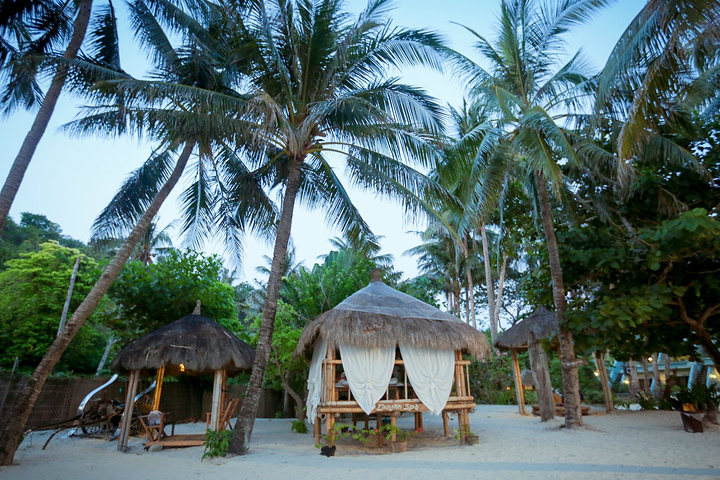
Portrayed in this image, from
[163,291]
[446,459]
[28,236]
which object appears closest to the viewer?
[446,459]

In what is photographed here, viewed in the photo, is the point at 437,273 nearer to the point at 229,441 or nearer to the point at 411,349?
the point at 411,349

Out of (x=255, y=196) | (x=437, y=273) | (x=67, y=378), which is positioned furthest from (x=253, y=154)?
(x=437, y=273)

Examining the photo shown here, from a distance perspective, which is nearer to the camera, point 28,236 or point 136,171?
point 136,171

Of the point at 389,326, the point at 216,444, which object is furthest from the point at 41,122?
the point at 389,326

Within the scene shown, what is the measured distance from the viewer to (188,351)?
907cm

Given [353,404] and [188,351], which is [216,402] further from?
[353,404]

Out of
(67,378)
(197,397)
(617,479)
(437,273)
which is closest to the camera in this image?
(617,479)

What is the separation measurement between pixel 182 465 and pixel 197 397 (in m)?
8.94

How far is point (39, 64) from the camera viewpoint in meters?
7.41

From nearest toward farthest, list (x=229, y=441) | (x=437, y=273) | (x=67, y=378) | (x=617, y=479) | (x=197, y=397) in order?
(x=617, y=479) → (x=229, y=441) → (x=67, y=378) → (x=197, y=397) → (x=437, y=273)

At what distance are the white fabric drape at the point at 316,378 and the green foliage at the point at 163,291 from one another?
5505 millimetres

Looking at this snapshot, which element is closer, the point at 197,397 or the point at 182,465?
the point at 182,465

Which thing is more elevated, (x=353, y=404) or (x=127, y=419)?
(x=353, y=404)

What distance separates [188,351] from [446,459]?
209 inches
